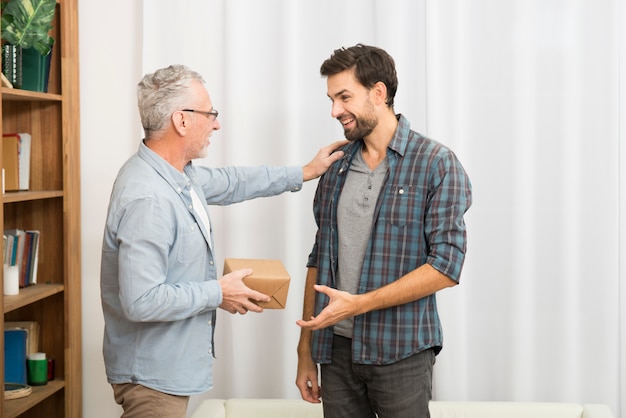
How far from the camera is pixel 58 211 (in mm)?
3221

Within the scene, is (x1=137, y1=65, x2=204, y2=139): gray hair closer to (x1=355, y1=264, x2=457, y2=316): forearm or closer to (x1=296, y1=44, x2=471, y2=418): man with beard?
(x1=296, y1=44, x2=471, y2=418): man with beard

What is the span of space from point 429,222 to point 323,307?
427 mm

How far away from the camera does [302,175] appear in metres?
2.67

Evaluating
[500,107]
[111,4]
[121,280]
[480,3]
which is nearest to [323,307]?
[121,280]

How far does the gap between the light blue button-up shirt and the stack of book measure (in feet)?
3.10

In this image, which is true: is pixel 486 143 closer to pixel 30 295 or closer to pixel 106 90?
pixel 106 90

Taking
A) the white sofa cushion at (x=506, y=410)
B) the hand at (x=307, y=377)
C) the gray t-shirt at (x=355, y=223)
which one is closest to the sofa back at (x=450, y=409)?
the white sofa cushion at (x=506, y=410)

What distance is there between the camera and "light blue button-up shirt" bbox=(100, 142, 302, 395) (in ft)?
6.57

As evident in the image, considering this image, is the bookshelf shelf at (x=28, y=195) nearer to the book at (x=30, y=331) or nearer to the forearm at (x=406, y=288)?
the book at (x=30, y=331)

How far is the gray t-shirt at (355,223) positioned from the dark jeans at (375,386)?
4.0 inches

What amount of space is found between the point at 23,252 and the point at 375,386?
5.06 ft

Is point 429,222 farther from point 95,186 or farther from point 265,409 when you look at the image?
point 95,186

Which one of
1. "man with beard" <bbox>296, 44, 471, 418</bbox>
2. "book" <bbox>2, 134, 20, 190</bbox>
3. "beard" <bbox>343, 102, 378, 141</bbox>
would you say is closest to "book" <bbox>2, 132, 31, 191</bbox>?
"book" <bbox>2, 134, 20, 190</bbox>

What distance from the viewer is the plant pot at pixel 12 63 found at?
287 centimetres
